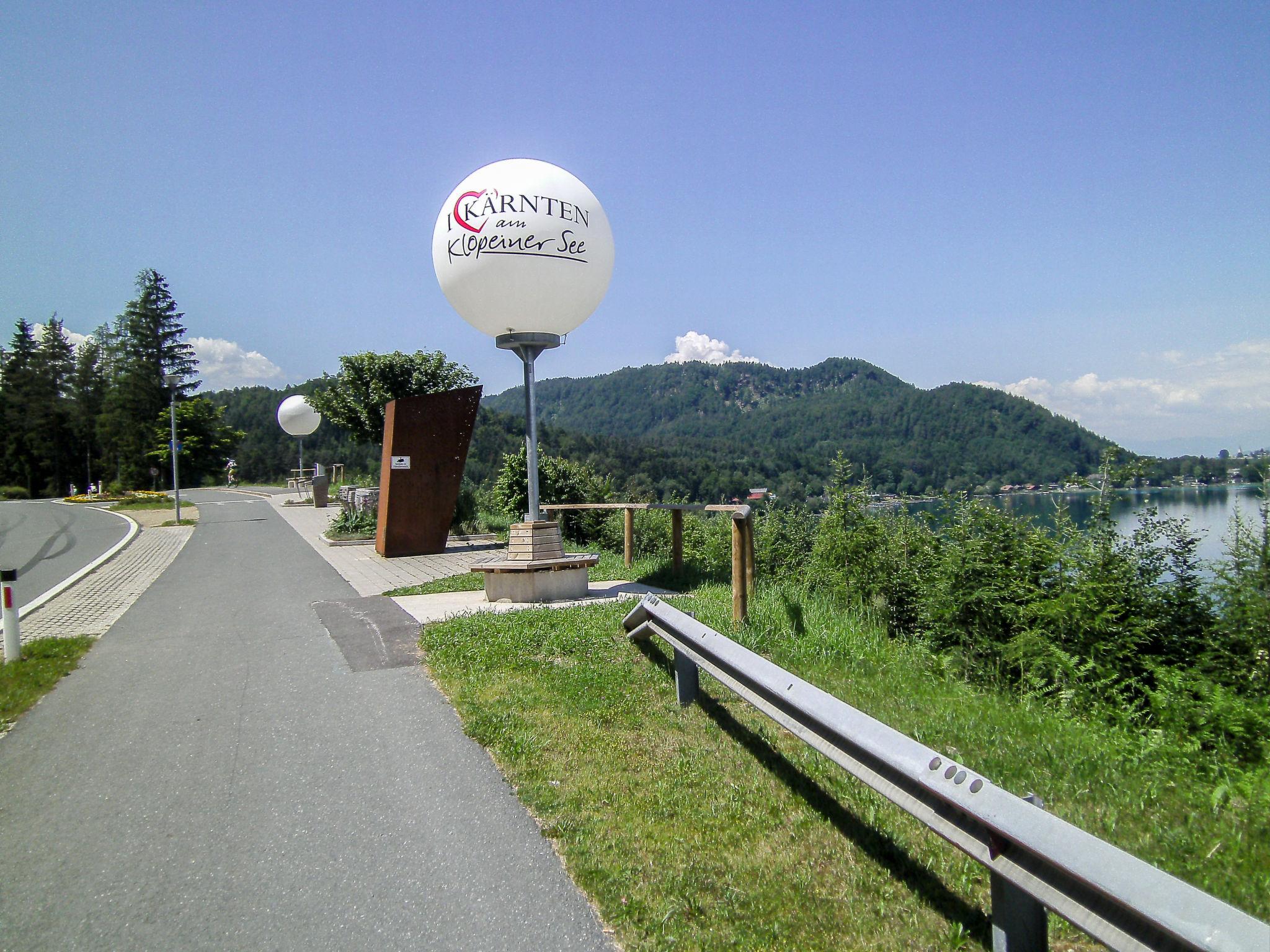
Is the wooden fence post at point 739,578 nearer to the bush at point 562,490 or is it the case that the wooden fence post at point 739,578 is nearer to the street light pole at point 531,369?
the street light pole at point 531,369

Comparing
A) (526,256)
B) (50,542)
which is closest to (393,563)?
(526,256)

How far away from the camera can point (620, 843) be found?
3.24 metres

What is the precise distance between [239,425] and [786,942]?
97217 mm

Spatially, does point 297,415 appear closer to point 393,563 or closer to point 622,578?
point 393,563

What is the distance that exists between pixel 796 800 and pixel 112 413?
67354 millimetres

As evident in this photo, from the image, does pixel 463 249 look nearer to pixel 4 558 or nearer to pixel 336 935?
pixel 336 935

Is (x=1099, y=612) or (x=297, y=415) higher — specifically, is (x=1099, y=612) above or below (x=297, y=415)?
below

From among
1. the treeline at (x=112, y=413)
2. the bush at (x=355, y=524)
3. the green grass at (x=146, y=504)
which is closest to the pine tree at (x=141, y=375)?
the treeline at (x=112, y=413)

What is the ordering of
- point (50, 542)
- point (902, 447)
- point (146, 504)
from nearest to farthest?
point (50, 542), point (902, 447), point (146, 504)

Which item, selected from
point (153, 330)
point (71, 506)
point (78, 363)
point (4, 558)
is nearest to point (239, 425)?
point (78, 363)

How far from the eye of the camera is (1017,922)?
7.27 ft

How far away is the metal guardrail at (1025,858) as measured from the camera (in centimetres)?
168

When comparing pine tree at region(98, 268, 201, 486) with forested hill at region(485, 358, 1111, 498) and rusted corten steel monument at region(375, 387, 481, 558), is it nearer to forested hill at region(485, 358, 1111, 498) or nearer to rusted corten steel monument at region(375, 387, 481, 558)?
forested hill at region(485, 358, 1111, 498)

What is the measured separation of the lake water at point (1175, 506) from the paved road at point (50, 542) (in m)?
11.9
